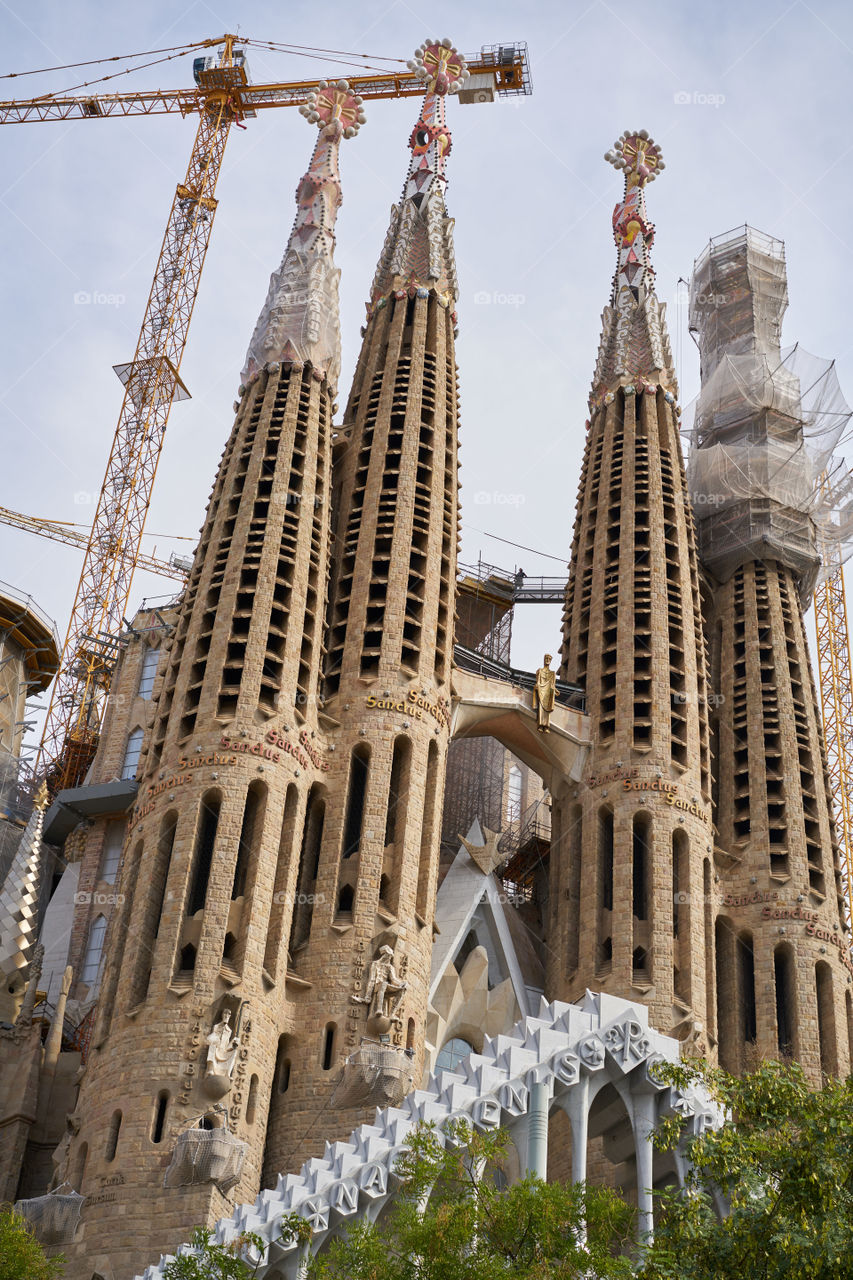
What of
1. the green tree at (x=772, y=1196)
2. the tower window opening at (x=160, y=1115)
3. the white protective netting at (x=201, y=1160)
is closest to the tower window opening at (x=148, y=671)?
the tower window opening at (x=160, y=1115)

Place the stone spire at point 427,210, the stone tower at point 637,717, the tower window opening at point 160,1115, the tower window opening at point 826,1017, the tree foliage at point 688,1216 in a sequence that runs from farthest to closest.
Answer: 1. the stone spire at point 427,210
2. the tower window opening at point 826,1017
3. the stone tower at point 637,717
4. the tower window opening at point 160,1115
5. the tree foliage at point 688,1216

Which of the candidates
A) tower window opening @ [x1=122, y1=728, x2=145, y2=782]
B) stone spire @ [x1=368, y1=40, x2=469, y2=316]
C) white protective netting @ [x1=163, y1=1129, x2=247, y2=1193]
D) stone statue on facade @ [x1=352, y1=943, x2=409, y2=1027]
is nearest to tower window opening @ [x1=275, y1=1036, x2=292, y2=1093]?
stone statue on facade @ [x1=352, y1=943, x2=409, y2=1027]

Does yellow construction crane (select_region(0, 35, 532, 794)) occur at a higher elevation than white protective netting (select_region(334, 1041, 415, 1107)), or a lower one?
higher

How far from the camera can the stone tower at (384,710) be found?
39.5m

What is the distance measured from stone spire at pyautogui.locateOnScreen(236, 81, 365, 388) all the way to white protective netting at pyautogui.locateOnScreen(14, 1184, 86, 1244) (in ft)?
77.1

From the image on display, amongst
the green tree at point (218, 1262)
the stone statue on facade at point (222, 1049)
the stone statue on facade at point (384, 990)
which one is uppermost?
the stone statue on facade at point (384, 990)

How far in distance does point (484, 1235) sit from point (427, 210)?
131 feet

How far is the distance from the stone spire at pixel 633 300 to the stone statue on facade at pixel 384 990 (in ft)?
80.9

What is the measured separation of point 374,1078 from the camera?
3834 centimetres

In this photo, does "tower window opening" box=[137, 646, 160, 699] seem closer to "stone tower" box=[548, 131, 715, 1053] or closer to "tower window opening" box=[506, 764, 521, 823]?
Result: "stone tower" box=[548, 131, 715, 1053]

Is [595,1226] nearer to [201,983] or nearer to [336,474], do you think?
[201,983]

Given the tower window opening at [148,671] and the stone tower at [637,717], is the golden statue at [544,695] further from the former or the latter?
the tower window opening at [148,671]

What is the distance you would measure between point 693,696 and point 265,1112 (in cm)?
1873

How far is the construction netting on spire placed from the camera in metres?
56.5
